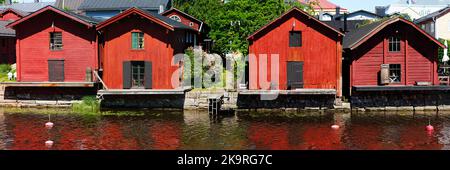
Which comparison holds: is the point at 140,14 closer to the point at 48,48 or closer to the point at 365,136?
the point at 48,48

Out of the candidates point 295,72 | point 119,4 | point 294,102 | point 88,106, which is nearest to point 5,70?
point 88,106

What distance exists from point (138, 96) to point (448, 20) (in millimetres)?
43653

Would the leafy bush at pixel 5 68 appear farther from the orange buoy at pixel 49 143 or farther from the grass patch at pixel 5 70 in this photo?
the orange buoy at pixel 49 143

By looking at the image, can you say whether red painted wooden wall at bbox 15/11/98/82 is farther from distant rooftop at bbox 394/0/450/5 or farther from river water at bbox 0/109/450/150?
distant rooftop at bbox 394/0/450/5

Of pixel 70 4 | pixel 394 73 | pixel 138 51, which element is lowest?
pixel 394 73

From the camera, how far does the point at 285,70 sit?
36438 millimetres

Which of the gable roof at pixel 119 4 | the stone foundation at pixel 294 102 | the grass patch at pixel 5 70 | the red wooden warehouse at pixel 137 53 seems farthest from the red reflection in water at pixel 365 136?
the gable roof at pixel 119 4

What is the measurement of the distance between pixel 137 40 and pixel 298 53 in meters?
11.6

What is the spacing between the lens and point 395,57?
3619 centimetres

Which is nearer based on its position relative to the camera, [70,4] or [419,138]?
[419,138]

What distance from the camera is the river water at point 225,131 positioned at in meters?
24.6
